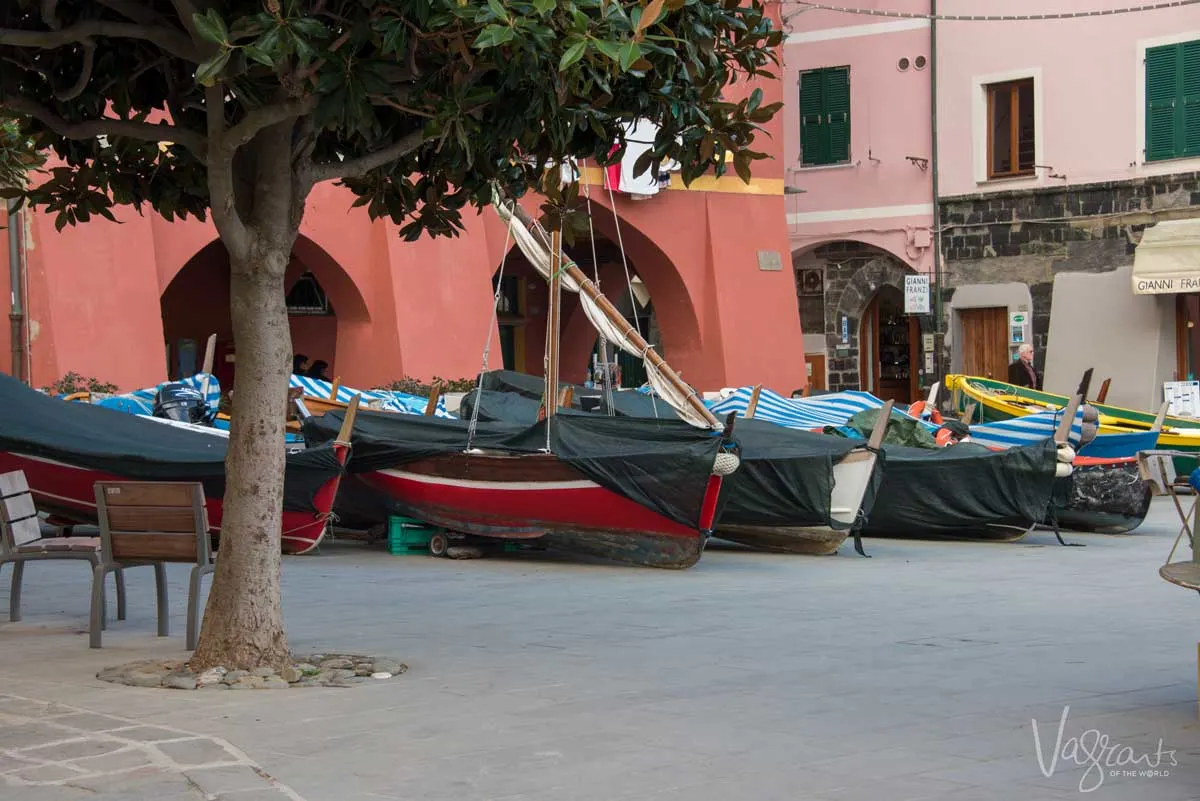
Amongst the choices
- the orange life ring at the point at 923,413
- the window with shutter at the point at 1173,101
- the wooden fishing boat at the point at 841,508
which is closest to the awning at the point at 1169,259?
the window with shutter at the point at 1173,101

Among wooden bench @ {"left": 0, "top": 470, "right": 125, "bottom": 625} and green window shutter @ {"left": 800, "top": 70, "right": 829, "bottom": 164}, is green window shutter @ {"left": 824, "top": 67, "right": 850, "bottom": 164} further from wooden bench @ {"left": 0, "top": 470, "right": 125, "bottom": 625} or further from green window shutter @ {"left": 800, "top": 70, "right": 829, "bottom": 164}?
wooden bench @ {"left": 0, "top": 470, "right": 125, "bottom": 625}

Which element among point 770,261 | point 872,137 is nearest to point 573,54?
point 770,261

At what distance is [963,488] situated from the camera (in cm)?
1666

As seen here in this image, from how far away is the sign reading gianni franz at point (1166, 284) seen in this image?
1115 inches

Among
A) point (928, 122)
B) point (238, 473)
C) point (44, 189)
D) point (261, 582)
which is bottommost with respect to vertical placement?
point (261, 582)

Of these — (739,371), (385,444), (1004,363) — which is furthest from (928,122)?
(385,444)

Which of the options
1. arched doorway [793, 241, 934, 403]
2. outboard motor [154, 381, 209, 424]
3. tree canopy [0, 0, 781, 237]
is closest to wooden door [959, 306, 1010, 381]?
arched doorway [793, 241, 934, 403]

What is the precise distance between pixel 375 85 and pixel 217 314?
20172mm

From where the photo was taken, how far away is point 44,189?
947cm

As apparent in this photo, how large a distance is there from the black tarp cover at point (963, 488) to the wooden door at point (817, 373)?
56.7 feet

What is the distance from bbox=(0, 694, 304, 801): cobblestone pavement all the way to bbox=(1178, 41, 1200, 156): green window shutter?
85.3 ft

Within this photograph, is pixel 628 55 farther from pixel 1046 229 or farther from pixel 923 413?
pixel 1046 229

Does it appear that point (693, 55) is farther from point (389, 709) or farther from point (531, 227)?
point (531, 227)

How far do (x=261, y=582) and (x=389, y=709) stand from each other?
131 centimetres
